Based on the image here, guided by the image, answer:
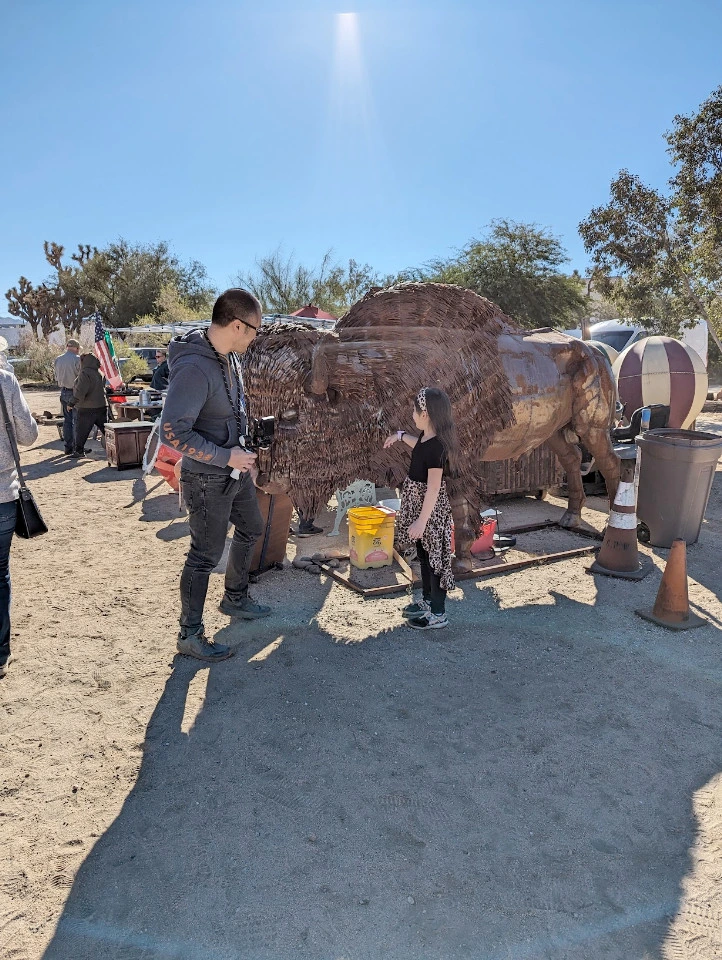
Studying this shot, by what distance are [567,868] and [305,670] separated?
69.9 inches

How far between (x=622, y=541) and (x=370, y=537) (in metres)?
2.13

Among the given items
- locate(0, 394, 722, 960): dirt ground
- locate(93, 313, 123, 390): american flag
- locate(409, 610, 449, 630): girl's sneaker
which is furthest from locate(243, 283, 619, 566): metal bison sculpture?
locate(93, 313, 123, 390): american flag

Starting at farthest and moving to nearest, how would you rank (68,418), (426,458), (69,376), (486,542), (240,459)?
(68,418) → (69,376) → (486,542) → (426,458) → (240,459)

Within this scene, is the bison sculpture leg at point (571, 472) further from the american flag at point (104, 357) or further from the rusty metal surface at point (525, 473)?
the american flag at point (104, 357)

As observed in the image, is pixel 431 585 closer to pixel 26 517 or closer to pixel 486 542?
pixel 486 542

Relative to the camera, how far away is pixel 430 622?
407 centimetres

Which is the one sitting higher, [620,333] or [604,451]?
[620,333]

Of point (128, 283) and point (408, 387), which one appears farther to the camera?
point (128, 283)

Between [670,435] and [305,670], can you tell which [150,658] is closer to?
[305,670]

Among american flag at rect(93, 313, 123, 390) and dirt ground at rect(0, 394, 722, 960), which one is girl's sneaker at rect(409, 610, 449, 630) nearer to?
dirt ground at rect(0, 394, 722, 960)

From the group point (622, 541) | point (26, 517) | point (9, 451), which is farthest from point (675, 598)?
point (9, 451)

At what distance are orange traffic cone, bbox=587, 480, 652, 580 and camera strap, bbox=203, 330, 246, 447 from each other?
3285mm

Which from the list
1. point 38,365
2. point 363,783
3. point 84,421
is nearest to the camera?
point 363,783

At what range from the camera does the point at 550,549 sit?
18.8 ft
